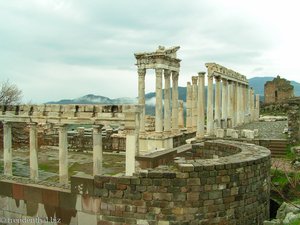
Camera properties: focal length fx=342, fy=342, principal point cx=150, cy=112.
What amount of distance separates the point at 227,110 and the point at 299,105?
10.9 meters

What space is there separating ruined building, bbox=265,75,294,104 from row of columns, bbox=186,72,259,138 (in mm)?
20278

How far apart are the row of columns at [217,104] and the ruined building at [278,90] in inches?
798

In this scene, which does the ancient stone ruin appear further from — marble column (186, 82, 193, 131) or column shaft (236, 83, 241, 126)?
column shaft (236, 83, 241, 126)

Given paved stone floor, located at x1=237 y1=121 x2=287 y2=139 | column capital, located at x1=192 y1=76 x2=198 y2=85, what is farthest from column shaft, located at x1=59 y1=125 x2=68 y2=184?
column capital, located at x1=192 y1=76 x2=198 y2=85

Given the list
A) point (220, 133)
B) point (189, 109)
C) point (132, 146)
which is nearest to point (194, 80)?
point (189, 109)

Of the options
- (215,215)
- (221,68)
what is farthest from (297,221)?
(221,68)

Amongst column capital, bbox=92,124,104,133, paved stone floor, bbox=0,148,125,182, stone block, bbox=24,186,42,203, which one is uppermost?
column capital, bbox=92,124,104,133

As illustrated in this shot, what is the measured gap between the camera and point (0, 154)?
2267cm

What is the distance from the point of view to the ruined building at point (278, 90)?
54.8m

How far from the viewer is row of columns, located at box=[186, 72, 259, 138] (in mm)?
23641

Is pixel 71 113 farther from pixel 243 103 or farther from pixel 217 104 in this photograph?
pixel 243 103

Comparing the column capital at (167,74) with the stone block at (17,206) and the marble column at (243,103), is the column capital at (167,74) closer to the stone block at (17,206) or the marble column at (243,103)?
the marble column at (243,103)

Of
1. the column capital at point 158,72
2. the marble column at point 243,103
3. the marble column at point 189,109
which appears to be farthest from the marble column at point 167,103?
the marble column at point 243,103

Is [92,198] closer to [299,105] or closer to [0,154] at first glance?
[299,105]
